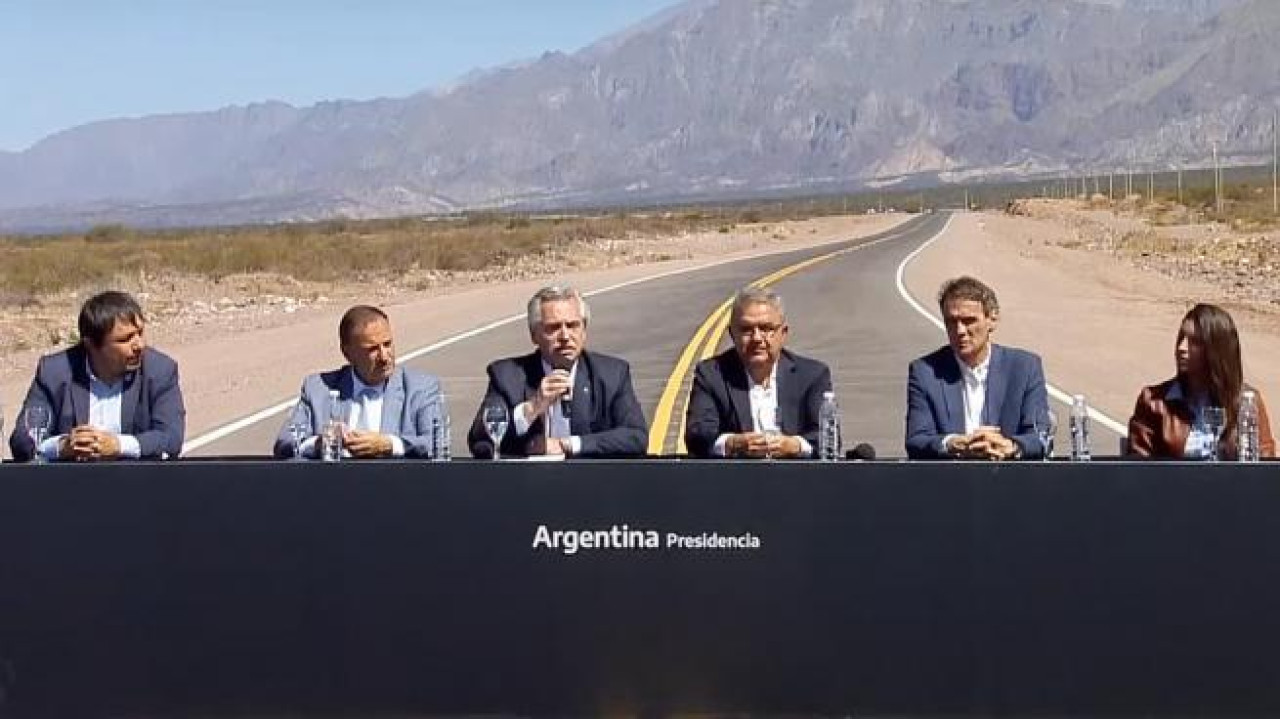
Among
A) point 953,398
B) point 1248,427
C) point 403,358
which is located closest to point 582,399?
point 953,398

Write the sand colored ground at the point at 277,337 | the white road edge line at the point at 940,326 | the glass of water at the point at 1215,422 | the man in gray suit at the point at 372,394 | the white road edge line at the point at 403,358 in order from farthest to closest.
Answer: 1. the sand colored ground at the point at 277,337
2. the white road edge line at the point at 940,326
3. the white road edge line at the point at 403,358
4. the man in gray suit at the point at 372,394
5. the glass of water at the point at 1215,422

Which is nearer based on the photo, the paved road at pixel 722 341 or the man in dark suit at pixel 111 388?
the man in dark suit at pixel 111 388

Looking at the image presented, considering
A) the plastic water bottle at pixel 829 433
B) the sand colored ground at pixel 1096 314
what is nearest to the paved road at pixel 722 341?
the sand colored ground at pixel 1096 314

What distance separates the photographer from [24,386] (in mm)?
20656

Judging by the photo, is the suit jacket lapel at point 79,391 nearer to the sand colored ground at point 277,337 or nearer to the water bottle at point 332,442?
the water bottle at point 332,442

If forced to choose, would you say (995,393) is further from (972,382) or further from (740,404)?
(740,404)

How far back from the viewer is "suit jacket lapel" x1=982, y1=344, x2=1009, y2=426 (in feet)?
24.2

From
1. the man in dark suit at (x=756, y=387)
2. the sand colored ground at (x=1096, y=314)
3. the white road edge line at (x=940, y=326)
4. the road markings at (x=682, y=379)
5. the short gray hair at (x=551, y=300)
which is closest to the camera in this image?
the man in dark suit at (x=756, y=387)

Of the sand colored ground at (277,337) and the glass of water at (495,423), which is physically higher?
the glass of water at (495,423)

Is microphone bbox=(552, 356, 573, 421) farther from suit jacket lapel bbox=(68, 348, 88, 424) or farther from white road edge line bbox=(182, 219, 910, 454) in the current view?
white road edge line bbox=(182, 219, 910, 454)

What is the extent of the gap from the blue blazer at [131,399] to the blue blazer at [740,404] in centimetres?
208

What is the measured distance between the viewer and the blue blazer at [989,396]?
7340 millimetres

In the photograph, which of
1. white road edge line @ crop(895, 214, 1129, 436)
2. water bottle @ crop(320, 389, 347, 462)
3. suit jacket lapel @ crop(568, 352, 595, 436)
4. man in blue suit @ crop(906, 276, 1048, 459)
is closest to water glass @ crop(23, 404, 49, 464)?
water bottle @ crop(320, 389, 347, 462)

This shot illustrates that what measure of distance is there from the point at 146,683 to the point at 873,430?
9.83 m
